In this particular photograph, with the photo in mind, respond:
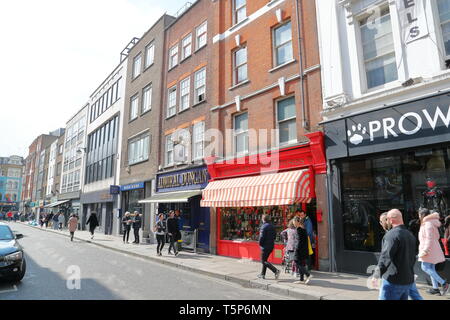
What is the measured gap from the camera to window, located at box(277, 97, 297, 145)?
11.8m

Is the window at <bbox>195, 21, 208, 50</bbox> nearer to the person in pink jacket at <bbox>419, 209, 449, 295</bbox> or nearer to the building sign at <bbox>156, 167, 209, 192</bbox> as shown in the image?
the building sign at <bbox>156, 167, 209, 192</bbox>

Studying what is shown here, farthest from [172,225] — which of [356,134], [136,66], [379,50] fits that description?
[136,66]

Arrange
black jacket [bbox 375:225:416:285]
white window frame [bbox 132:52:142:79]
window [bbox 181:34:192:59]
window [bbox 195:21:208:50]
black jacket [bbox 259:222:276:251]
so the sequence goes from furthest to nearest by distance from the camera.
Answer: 1. white window frame [bbox 132:52:142:79]
2. window [bbox 181:34:192:59]
3. window [bbox 195:21:208:50]
4. black jacket [bbox 259:222:276:251]
5. black jacket [bbox 375:225:416:285]

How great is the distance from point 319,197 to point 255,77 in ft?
20.3

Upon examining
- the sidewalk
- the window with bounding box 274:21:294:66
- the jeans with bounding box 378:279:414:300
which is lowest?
the sidewalk

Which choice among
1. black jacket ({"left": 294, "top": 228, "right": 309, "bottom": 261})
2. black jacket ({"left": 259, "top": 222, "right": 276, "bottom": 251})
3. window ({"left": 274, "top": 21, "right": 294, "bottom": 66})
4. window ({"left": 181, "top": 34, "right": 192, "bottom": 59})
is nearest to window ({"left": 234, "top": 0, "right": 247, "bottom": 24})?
window ({"left": 274, "top": 21, "right": 294, "bottom": 66})

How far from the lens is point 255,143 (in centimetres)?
1296

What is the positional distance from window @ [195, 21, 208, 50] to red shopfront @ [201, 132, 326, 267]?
7.37 metres

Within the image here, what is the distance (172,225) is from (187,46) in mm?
11342

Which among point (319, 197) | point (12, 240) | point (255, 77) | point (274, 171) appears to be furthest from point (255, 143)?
point (12, 240)

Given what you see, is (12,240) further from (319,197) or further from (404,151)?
(404,151)

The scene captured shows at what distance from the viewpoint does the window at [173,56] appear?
1986 cm

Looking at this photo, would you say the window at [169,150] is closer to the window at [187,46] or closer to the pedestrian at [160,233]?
the window at [187,46]

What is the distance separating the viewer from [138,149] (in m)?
23.0
